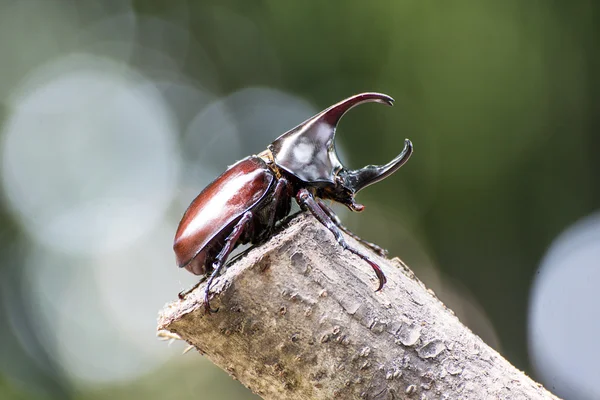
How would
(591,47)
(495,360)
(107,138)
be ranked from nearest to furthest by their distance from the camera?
(495,360) → (591,47) → (107,138)

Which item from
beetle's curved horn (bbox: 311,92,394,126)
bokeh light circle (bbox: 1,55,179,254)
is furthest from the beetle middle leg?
bokeh light circle (bbox: 1,55,179,254)

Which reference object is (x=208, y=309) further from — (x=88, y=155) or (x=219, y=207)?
(x=88, y=155)

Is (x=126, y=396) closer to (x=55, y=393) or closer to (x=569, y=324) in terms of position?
(x=55, y=393)

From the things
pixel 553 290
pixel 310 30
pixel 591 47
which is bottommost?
pixel 553 290

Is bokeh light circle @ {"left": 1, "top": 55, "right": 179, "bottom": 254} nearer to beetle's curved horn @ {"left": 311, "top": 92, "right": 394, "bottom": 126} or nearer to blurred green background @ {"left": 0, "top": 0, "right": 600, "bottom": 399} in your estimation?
blurred green background @ {"left": 0, "top": 0, "right": 600, "bottom": 399}

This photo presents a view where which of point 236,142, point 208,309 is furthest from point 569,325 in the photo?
point 236,142

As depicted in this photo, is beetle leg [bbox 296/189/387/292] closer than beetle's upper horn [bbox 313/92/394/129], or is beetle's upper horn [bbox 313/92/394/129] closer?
beetle leg [bbox 296/189/387/292]

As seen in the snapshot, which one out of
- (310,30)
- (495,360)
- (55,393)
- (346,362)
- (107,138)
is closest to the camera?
(346,362)

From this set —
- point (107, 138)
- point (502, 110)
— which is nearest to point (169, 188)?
point (107, 138)

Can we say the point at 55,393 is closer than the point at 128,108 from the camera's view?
Yes
